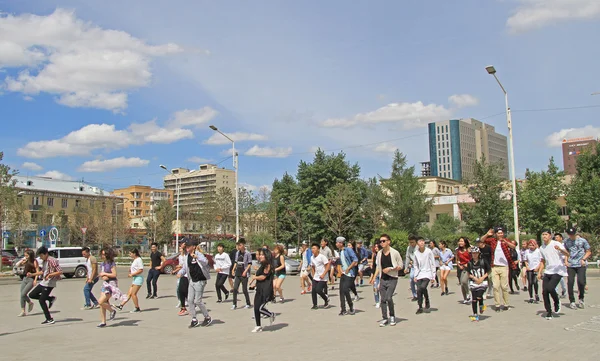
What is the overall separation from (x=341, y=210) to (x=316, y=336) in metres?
38.1

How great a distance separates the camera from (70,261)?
29.6 metres

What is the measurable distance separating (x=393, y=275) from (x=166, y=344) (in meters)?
4.66

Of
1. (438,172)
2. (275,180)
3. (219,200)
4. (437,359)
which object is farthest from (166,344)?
(438,172)

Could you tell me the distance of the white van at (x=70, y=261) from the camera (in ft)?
96.2

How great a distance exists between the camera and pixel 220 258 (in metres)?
15.3

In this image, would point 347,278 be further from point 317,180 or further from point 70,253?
point 317,180

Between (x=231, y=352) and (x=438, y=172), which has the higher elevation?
(x=438, y=172)

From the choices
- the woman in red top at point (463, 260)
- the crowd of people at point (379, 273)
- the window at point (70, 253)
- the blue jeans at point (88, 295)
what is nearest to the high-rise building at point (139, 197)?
the window at point (70, 253)

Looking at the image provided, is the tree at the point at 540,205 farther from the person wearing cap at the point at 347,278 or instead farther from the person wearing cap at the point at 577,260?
the person wearing cap at the point at 347,278

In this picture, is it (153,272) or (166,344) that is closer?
(166,344)

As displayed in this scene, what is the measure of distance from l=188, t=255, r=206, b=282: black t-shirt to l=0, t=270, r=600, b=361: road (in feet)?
3.47

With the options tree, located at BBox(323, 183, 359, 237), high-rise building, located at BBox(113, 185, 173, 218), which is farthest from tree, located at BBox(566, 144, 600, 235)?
high-rise building, located at BBox(113, 185, 173, 218)

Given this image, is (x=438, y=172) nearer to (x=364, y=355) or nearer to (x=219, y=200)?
(x=219, y=200)

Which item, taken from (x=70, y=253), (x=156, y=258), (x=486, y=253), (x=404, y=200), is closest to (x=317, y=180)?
(x=404, y=200)
